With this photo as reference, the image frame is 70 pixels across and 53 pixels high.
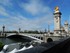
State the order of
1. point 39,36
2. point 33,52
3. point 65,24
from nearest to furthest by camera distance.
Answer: point 33,52, point 39,36, point 65,24

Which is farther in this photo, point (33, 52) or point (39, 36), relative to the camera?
point (39, 36)

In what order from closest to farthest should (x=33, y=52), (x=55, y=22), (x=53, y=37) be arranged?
1. (x=33, y=52)
2. (x=53, y=37)
3. (x=55, y=22)

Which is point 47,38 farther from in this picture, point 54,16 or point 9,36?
point 9,36

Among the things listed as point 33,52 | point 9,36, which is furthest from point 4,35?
point 33,52

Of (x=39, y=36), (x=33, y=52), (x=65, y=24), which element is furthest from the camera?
(x=65, y=24)

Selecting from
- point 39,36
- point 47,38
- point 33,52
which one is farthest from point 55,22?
point 33,52

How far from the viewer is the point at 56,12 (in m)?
87.7

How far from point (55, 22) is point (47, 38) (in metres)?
21.1

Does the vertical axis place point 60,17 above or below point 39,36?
above

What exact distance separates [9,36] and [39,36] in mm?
38582

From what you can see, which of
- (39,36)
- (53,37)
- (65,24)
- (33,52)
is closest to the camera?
(33,52)

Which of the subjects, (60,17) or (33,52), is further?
(60,17)

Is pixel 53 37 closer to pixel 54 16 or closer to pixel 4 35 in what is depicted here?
pixel 54 16

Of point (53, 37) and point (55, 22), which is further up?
point (55, 22)
